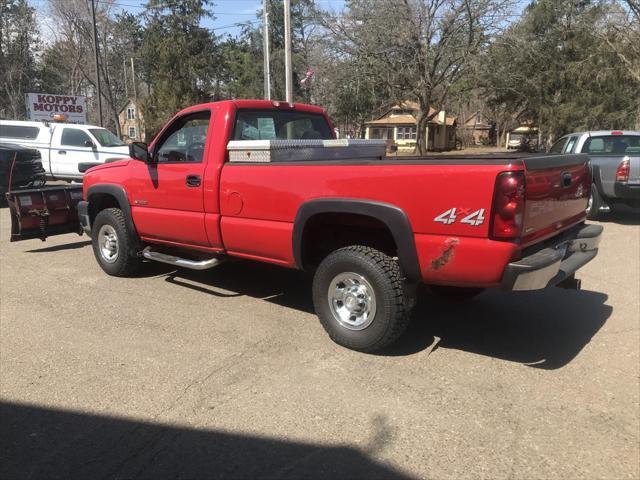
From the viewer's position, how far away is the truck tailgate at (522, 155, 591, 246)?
11.1ft

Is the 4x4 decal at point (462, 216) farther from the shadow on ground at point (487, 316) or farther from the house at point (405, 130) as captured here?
the house at point (405, 130)

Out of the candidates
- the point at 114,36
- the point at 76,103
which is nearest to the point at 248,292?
the point at 76,103

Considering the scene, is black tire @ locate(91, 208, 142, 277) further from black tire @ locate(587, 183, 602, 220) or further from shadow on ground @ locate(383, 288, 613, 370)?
black tire @ locate(587, 183, 602, 220)

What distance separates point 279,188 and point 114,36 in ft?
170

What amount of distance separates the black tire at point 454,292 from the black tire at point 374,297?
1355 mm

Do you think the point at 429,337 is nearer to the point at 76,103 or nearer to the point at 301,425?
the point at 301,425

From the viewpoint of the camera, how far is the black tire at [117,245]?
19.7 ft

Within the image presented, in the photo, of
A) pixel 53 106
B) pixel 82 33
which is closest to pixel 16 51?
pixel 82 33

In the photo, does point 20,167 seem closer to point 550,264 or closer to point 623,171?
point 550,264

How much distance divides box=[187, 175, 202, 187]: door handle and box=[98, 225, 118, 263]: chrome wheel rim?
5.51 feet

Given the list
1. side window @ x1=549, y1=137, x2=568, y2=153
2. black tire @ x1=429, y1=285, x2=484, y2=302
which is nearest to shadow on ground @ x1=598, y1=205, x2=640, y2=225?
side window @ x1=549, y1=137, x2=568, y2=153

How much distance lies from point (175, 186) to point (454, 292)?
2954 mm

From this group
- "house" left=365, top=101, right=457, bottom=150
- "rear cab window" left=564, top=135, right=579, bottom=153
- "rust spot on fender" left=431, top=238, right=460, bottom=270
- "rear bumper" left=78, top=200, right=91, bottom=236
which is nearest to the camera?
"rust spot on fender" left=431, top=238, right=460, bottom=270

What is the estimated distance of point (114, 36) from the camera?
48.8 metres
